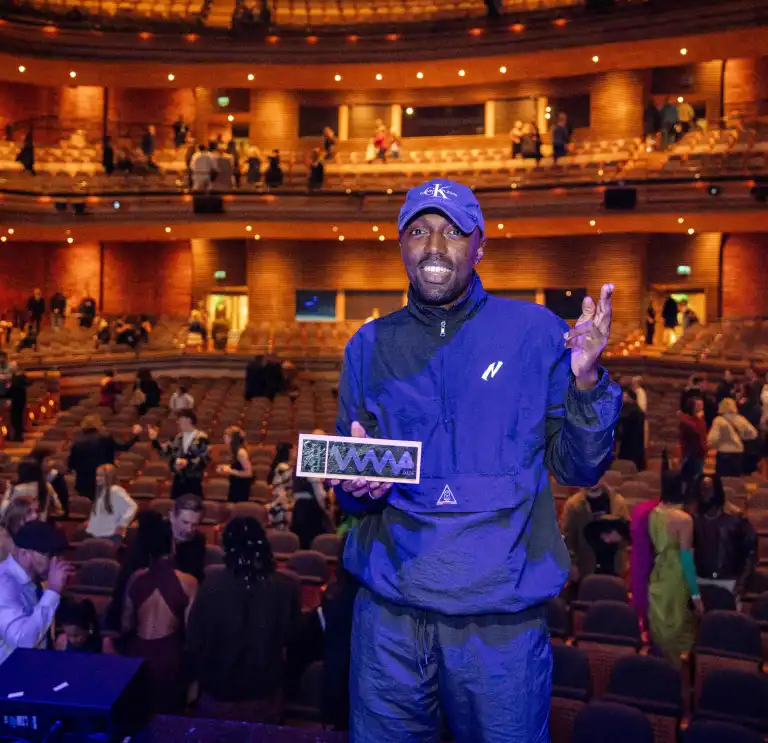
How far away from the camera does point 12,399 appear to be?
1315 cm

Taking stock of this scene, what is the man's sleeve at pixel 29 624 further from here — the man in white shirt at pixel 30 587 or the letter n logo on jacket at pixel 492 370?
the letter n logo on jacket at pixel 492 370

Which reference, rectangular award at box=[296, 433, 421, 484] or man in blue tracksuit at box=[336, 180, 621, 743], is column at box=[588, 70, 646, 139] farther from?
rectangular award at box=[296, 433, 421, 484]

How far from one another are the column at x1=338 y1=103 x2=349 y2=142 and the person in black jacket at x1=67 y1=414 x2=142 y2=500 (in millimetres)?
15755

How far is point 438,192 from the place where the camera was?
1.82 metres

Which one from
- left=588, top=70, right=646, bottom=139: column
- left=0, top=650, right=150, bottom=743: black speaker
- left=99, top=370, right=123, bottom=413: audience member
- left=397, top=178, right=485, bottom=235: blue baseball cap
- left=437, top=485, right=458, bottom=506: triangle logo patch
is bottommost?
left=0, top=650, right=150, bottom=743: black speaker

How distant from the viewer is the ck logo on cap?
5.94ft

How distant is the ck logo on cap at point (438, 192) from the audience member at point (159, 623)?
316cm

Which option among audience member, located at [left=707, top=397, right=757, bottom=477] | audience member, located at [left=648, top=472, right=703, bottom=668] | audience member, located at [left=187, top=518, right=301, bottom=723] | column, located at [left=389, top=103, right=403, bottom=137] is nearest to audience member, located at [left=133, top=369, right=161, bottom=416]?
audience member, located at [left=707, top=397, right=757, bottom=477]

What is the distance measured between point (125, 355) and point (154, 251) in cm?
728

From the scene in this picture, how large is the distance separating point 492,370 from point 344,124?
74.2ft

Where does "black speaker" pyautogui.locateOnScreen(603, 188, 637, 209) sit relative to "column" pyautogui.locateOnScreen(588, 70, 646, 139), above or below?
below

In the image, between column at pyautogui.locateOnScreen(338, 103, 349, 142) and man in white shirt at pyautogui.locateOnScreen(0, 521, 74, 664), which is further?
column at pyautogui.locateOnScreen(338, 103, 349, 142)

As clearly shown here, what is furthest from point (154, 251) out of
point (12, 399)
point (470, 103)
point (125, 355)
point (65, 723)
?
point (65, 723)

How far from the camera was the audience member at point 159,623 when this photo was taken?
14.5 feet
